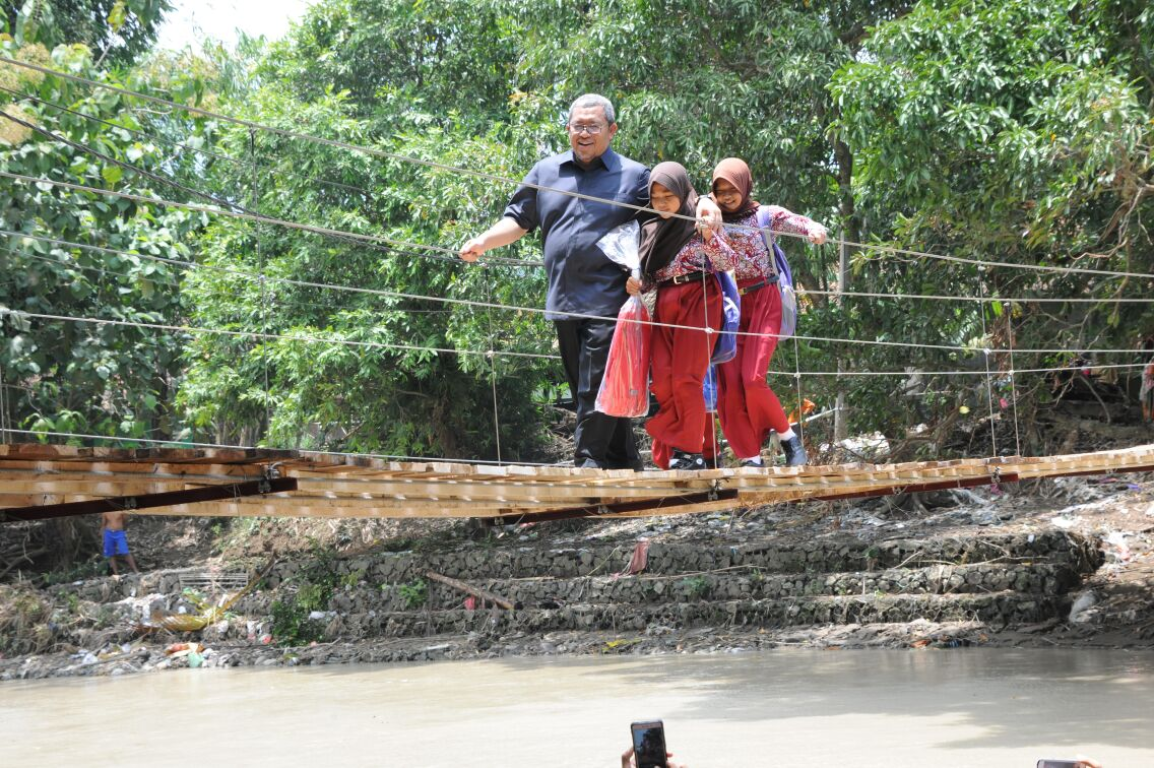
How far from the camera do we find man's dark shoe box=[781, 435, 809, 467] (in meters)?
4.58

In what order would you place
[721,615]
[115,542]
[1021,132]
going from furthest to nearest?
[115,542]
[721,615]
[1021,132]

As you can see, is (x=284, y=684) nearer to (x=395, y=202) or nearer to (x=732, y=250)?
(x=395, y=202)

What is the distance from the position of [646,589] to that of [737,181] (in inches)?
219

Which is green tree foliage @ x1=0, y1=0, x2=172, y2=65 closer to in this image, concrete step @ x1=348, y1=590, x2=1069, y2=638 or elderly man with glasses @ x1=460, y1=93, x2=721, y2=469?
concrete step @ x1=348, y1=590, x2=1069, y2=638

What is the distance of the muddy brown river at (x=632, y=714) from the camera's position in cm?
506

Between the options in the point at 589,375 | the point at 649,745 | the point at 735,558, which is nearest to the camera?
the point at 649,745

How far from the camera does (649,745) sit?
2305mm

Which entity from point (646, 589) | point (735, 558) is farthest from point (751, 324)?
point (646, 589)

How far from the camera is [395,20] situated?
11.8m

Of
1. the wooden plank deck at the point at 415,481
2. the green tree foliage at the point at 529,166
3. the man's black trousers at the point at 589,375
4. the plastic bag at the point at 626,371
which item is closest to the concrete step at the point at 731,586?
the green tree foliage at the point at 529,166

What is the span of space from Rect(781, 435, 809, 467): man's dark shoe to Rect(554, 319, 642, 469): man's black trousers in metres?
0.71

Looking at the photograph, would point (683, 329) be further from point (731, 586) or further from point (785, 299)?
point (731, 586)

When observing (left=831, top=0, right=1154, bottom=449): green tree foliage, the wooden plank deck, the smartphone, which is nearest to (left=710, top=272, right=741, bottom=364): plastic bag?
the wooden plank deck

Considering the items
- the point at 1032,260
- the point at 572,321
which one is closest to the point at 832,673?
the point at 1032,260
